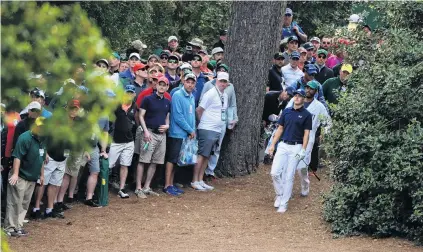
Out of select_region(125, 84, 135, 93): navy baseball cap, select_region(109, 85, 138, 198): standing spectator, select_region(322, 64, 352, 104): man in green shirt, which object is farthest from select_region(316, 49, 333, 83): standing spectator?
select_region(125, 84, 135, 93): navy baseball cap

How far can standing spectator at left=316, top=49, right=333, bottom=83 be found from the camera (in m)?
17.2

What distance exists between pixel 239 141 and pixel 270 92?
121 centimetres

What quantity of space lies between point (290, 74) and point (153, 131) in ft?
11.9

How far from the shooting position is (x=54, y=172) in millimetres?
12602

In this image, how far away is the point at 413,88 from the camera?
12062mm

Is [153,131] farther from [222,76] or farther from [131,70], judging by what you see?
[222,76]

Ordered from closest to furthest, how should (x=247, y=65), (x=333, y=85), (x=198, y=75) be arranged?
(x=198, y=75) → (x=247, y=65) → (x=333, y=85)

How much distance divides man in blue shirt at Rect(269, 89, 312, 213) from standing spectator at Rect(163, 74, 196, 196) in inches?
61.3

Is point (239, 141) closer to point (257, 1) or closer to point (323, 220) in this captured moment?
point (257, 1)

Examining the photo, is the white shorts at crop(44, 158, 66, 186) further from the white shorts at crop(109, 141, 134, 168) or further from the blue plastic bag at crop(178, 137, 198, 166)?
the blue plastic bag at crop(178, 137, 198, 166)

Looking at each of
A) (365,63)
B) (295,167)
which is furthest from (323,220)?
(365,63)

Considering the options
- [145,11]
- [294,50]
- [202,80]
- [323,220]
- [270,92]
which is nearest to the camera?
[323,220]

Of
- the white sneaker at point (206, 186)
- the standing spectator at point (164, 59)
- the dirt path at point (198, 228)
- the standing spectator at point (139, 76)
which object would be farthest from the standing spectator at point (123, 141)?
the standing spectator at point (164, 59)

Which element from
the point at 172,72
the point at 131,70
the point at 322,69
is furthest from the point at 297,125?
the point at 322,69
